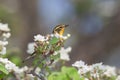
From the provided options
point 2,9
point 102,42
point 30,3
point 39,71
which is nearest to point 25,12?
point 30,3

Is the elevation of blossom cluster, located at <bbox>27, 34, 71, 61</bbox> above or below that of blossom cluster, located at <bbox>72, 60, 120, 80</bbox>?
above

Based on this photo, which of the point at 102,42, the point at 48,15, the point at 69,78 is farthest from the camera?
the point at 48,15

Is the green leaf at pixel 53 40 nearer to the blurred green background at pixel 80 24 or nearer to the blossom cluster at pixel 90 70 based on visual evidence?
the blossom cluster at pixel 90 70

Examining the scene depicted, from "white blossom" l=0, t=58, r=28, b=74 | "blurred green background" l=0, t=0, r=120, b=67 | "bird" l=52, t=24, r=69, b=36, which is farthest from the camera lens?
"blurred green background" l=0, t=0, r=120, b=67

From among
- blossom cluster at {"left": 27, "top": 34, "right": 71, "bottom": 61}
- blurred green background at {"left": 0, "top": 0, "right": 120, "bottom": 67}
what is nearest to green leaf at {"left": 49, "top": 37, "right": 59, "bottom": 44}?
blossom cluster at {"left": 27, "top": 34, "right": 71, "bottom": 61}

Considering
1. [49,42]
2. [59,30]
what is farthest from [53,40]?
[59,30]

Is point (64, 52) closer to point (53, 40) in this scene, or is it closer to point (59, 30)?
A: point (59, 30)

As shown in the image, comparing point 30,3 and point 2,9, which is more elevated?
point 30,3

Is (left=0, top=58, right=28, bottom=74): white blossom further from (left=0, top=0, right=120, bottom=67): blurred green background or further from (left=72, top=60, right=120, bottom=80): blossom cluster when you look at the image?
(left=0, top=0, right=120, bottom=67): blurred green background

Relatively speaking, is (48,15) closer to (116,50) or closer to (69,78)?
(116,50)
